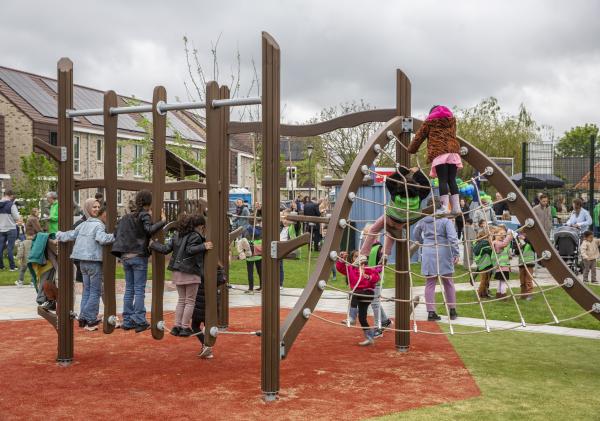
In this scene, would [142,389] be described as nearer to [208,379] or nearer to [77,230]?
[208,379]

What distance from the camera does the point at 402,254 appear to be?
25.8 feet

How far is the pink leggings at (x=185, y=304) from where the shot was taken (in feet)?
23.4

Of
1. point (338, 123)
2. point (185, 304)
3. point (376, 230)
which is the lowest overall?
point (185, 304)

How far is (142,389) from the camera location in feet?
21.0

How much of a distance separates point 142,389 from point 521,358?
13.7ft

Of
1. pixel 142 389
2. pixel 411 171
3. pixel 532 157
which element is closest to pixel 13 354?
pixel 142 389

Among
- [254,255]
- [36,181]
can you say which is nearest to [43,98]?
[36,181]

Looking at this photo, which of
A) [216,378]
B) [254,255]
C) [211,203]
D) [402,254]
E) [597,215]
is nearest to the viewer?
[211,203]

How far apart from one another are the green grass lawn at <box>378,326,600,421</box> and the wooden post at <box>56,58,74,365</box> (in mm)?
3739

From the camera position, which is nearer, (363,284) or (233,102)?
(233,102)

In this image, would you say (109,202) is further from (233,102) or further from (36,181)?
(36,181)

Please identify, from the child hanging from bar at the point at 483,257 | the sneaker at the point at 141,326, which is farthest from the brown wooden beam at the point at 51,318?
the child hanging from bar at the point at 483,257

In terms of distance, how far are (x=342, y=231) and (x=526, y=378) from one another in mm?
2354

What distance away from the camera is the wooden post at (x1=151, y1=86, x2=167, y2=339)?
6664 millimetres
